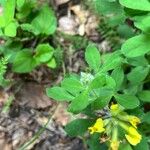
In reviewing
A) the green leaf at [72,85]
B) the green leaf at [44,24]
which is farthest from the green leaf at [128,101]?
the green leaf at [44,24]

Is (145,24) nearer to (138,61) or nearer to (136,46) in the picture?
(136,46)

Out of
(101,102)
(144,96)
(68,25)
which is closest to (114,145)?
(101,102)

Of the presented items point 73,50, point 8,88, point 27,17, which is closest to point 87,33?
point 73,50

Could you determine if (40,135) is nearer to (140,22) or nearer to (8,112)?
(8,112)

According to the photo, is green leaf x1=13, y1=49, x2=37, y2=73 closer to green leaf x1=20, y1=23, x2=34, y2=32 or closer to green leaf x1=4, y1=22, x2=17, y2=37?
green leaf x1=20, y1=23, x2=34, y2=32

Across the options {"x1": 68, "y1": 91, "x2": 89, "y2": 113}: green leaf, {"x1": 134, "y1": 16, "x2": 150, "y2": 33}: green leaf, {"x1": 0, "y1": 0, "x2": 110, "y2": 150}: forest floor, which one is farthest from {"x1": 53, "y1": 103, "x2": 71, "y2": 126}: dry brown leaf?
{"x1": 134, "y1": 16, "x2": 150, "y2": 33}: green leaf

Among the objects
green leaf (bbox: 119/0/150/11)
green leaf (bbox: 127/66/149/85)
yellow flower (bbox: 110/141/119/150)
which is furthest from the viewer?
green leaf (bbox: 127/66/149/85)
